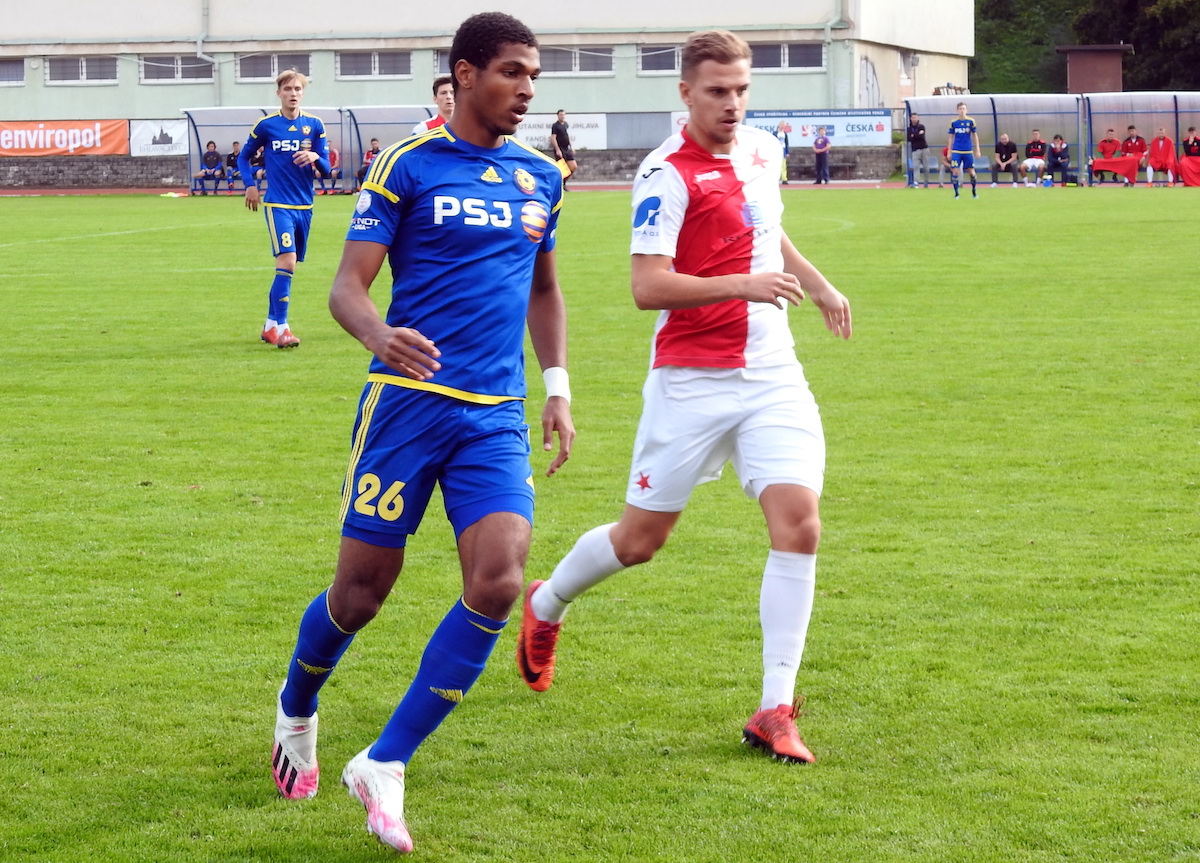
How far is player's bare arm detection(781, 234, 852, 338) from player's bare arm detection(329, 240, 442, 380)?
156cm

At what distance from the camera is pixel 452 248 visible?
4.32 m

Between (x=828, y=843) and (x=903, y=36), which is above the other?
(x=903, y=36)

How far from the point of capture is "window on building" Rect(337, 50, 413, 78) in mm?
57906

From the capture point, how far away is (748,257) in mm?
5105

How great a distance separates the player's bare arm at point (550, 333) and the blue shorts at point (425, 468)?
403 millimetres

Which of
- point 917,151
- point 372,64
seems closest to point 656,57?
point 372,64

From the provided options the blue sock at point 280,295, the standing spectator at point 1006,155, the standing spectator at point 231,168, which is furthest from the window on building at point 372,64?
the blue sock at point 280,295

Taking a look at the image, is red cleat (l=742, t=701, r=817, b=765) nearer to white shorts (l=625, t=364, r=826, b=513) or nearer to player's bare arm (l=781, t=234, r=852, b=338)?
white shorts (l=625, t=364, r=826, b=513)

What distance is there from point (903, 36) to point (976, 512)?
2214 inches

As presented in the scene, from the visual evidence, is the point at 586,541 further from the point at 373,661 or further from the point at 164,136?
the point at 164,136

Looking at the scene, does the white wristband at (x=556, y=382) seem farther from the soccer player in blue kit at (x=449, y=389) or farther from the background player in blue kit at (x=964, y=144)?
the background player in blue kit at (x=964, y=144)

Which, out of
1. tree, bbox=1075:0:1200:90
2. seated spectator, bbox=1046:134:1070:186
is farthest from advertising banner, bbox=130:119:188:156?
tree, bbox=1075:0:1200:90

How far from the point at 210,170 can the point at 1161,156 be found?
29183 mm

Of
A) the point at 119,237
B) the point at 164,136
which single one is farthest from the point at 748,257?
the point at 164,136
